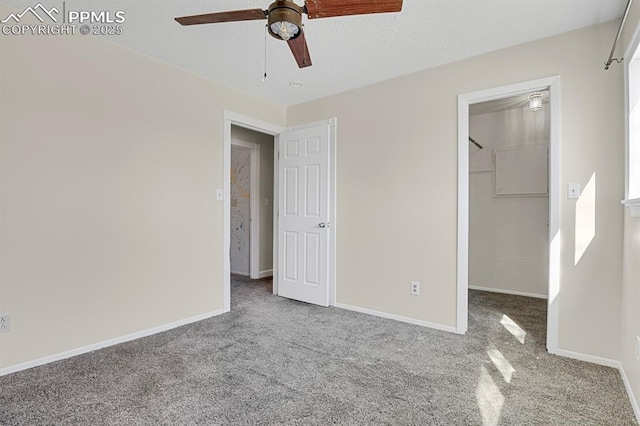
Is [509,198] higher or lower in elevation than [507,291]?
higher

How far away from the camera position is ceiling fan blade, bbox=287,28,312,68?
68.0 inches

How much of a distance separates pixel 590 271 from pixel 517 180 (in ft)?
7.52

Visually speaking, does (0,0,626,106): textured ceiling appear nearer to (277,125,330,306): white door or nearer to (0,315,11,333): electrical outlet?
(277,125,330,306): white door

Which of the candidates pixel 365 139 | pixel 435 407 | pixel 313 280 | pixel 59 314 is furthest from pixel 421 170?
pixel 59 314

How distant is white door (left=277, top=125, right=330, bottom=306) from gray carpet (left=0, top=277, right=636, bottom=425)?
2.84 ft

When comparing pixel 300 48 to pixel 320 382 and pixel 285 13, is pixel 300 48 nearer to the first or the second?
pixel 285 13

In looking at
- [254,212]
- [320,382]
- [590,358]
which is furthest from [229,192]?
[590,358]

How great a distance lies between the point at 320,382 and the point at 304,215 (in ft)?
6.98

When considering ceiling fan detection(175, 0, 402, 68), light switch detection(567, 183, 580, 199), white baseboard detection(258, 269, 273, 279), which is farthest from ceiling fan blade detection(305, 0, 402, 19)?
white baseboard detection(258, 269, 273, 279)

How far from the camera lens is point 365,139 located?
3490 millimetres

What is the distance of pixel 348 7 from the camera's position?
61.6 inches

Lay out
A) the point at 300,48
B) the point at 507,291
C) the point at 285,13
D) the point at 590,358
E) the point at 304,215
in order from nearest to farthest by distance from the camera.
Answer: the point at 285,13 → the point at 300,48 → the point at 590,358 → the point at 304,215 → the point at 507,291

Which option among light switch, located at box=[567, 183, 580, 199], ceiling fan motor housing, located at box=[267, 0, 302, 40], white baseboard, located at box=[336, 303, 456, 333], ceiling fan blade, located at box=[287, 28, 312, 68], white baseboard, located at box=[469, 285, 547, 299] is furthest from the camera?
white baseboard, located at box=[469, 285, 547, 299]

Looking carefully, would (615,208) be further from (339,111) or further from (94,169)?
(94,169)
